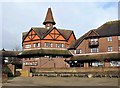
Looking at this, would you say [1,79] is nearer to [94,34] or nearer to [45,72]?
[45,72]

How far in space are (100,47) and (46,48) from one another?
15.5 metres

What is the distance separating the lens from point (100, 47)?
61.7 metres

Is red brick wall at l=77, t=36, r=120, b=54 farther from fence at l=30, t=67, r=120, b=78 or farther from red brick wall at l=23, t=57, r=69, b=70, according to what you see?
fence at l=30, t=67, r=120, b=78

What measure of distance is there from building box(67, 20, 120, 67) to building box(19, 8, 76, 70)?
394 centimetres

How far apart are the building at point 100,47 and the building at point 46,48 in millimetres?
3940

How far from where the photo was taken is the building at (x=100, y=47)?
5834cm

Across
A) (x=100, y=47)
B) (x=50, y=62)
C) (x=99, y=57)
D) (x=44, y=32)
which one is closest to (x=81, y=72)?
(x=99, y=57)

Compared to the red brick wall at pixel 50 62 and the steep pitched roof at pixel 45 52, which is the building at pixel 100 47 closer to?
the red brick wall at pixel 50 62

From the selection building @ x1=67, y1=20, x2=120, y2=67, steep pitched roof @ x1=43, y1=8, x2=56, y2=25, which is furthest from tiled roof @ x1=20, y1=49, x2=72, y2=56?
steep pitched roof @ x1=43, y1=8, x2=56, y2=25

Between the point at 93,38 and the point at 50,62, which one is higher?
the point at 93,38

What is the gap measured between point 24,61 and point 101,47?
73.8ft

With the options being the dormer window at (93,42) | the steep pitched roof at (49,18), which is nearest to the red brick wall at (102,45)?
the dormer window at (93,42)

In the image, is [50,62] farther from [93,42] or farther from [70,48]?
[93,42]

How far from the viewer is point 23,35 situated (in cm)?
7675
